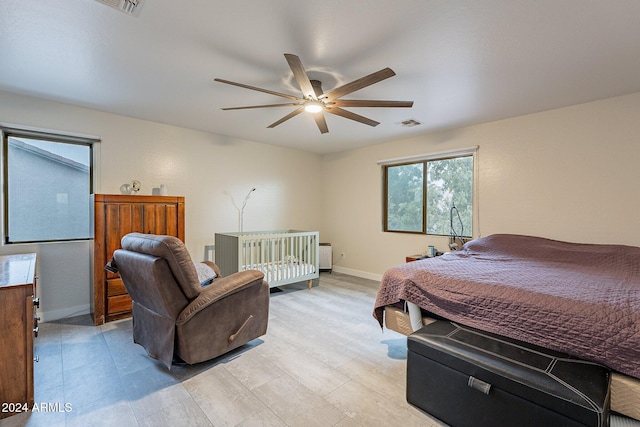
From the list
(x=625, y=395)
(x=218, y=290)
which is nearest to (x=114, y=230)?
(x=218, y=290)

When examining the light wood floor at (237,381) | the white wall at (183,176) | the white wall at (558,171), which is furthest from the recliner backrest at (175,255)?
the white wall at (558,171)

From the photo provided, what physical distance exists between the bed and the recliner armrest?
107 cm

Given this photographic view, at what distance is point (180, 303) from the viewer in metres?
1.99

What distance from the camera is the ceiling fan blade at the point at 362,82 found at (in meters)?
1.84

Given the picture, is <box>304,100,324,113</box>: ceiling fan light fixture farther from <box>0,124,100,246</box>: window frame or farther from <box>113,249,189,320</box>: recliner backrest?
<box>0,124,100,246</box>: window frame

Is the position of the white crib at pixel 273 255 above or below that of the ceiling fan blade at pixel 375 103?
below

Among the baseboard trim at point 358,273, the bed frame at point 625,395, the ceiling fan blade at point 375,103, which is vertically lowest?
the baseboard trim at point 358,273

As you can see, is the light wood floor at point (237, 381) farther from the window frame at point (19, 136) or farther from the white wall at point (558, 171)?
the white wall at point (558, 171)

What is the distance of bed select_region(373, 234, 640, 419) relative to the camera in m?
1.35

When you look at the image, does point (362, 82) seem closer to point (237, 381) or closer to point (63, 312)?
point (237, 381)

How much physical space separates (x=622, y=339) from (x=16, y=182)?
16.1 feet

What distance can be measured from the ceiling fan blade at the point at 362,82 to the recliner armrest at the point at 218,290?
5.16ft

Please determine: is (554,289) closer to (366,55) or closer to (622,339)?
(622,339)

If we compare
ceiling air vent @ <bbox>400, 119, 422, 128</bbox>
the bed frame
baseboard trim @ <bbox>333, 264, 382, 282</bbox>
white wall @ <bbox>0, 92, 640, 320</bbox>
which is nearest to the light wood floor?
the bed frame
